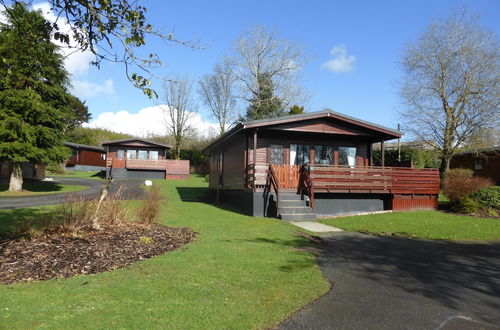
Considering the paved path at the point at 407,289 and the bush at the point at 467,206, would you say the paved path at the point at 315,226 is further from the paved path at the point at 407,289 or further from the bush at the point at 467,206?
the bush at the point at 467,206

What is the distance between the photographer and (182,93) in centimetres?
5297

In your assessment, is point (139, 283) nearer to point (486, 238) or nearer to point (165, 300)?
point (165, 300)

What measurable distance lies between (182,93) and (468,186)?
44.3 m

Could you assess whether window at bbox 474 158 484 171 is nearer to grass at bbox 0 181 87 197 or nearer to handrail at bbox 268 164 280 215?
handrail at bbox 268 164 280 215

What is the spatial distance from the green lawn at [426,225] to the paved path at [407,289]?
182cm

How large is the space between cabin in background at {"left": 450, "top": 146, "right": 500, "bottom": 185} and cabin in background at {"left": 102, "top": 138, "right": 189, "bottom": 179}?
2675 cm

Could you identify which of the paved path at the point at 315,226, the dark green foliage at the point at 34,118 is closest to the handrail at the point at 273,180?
the paved path at the point at 315,226

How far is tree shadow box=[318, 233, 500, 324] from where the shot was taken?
15.5 feet

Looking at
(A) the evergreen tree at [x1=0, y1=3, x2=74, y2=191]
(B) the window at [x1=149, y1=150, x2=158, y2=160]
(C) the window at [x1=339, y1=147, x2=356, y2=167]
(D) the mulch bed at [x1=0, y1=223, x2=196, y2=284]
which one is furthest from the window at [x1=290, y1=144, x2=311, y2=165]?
(B) the window at [x1=149, y1=150, x2=158, y2=160]

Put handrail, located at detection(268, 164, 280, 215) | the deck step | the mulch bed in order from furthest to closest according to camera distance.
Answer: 1. handrail, located at detection(268, 164, 280, 215)
2. the deck step
3. the mulch bed

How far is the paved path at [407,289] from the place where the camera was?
391 centimetres

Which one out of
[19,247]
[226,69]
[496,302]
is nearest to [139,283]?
[19,247]

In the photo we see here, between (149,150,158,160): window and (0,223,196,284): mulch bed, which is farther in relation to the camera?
(149,150,158,160): window

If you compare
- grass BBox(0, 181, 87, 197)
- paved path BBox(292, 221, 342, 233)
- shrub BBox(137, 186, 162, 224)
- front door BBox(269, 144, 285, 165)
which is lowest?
paved path BBox(292, 221, 342, 233)
